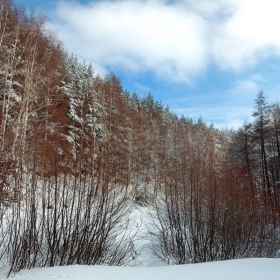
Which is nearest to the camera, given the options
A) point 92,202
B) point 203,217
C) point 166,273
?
point 166,273

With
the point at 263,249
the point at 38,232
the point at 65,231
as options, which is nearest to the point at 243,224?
the point at 263,249

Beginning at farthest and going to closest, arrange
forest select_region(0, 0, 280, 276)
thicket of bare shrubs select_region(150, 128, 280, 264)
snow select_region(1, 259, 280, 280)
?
thicket of bare shrubs select_region(150, 128, 280, 264) < forest select_region(0, 0, 280, 276) < snow select_region(1, 259, 280, 280)

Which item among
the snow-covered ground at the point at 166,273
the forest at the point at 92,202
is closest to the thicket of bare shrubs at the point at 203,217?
the forest at the point at 92,202

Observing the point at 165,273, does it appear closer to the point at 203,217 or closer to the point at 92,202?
the point at 92,202

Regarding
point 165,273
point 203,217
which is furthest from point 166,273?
point 203,217

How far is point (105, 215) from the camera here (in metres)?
5.56

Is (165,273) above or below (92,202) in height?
below

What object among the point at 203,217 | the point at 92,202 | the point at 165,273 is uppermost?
the point at 92,202

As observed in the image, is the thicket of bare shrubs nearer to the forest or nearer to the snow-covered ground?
the forest

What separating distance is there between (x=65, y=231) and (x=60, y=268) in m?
0.92

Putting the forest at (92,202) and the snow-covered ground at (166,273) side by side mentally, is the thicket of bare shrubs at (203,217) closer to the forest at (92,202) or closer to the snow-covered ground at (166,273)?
the forest at (92,202)

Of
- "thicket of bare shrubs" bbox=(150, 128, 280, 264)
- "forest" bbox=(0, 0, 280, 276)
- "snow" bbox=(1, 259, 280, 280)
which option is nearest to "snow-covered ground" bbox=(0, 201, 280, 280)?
"snow" bbox=(1, 259, 280, 280)

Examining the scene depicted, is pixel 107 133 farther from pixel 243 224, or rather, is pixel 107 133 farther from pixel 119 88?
pixel 243 224

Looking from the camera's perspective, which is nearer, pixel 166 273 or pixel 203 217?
pixel 166 273
